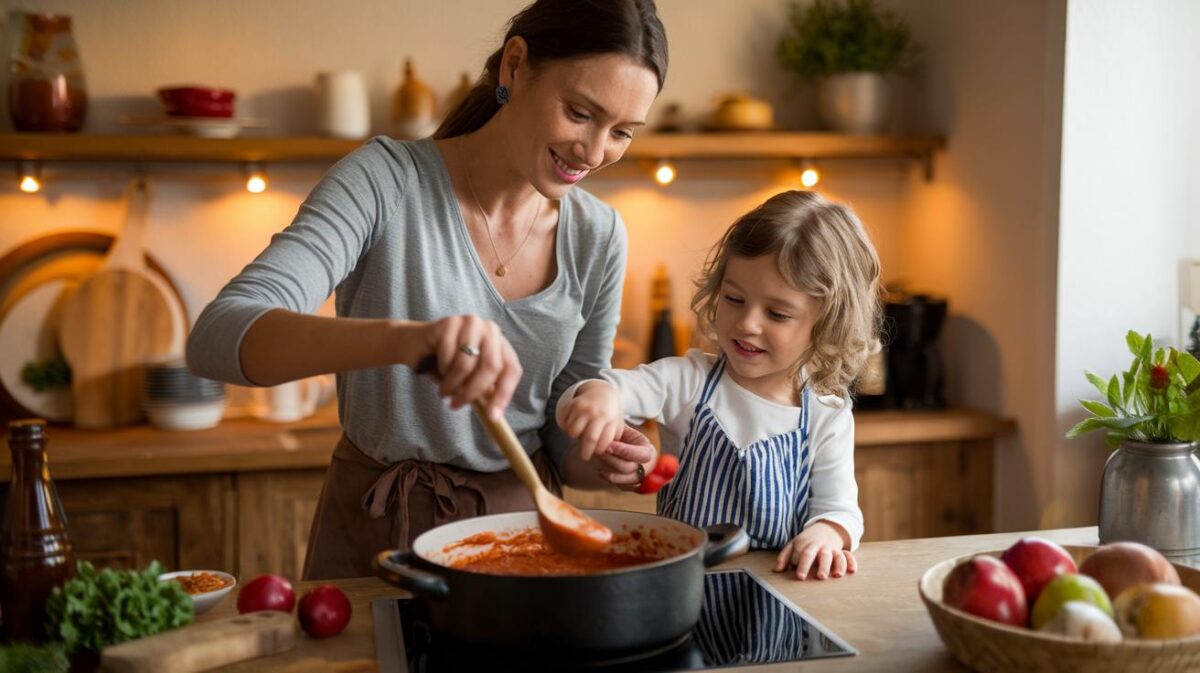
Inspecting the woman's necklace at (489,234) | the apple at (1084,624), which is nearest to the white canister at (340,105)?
the woman's necklace at (489,234)

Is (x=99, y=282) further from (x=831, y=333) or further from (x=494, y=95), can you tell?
(x=831, y=333)

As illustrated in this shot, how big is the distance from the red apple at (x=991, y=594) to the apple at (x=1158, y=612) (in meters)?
0.09

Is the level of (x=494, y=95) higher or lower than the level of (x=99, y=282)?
higher

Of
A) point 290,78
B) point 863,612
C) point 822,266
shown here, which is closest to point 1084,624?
point 863,612

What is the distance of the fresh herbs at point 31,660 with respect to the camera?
1.01 metres

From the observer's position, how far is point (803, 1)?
11.1 ft

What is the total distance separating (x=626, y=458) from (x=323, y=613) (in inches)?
18.2

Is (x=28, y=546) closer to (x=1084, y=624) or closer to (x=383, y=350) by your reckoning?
(x=383, y=350)

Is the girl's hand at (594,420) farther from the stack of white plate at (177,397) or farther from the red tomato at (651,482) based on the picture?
the stack of white plate at (177,397)

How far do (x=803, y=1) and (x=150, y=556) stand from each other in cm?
232

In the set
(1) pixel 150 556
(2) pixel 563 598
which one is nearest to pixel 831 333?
(2) pixel 563 598

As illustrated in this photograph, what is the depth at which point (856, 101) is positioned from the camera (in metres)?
3.28

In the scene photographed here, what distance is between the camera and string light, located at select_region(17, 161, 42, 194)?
9.78 feet

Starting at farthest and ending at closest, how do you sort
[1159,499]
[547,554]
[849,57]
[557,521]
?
[849,57]
[1159,499]
[547,554]
[557,521]
